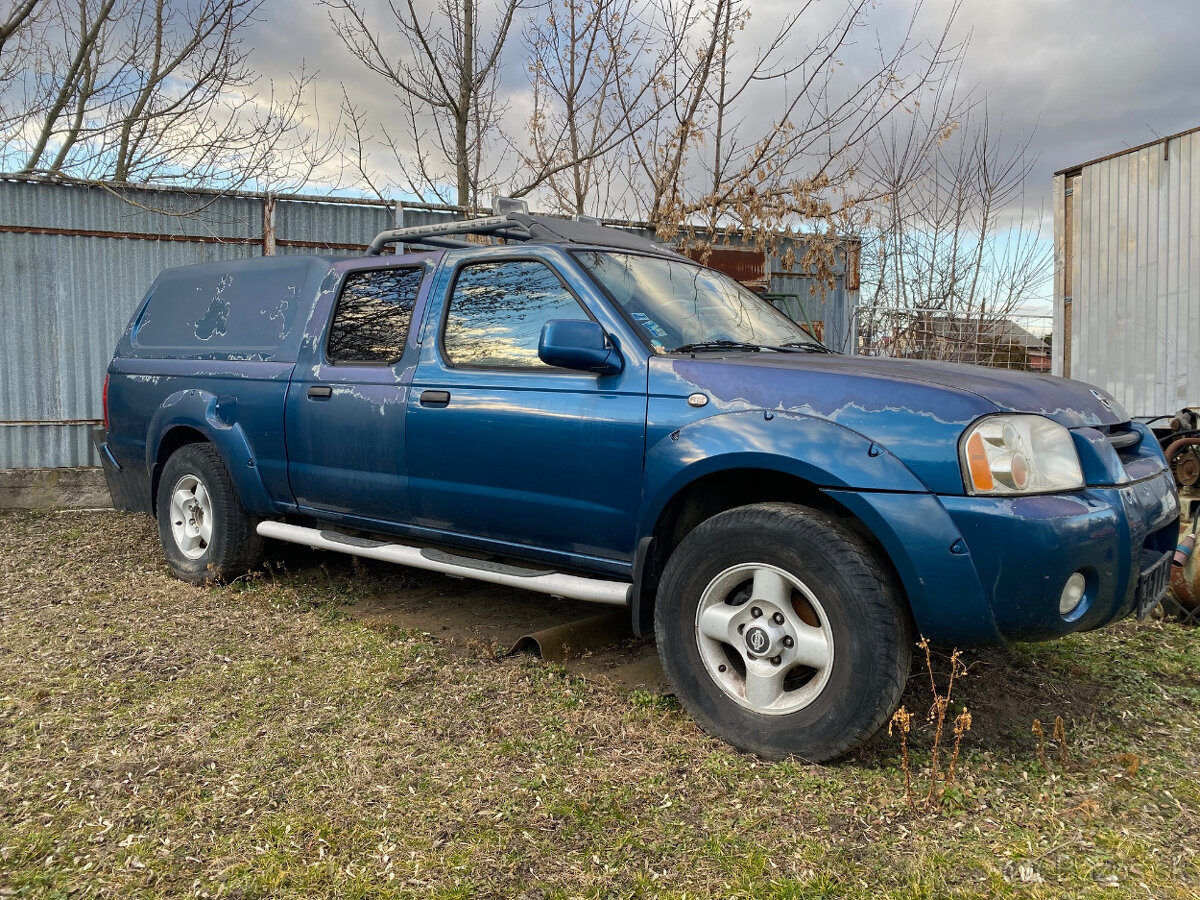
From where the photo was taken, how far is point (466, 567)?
392 cm

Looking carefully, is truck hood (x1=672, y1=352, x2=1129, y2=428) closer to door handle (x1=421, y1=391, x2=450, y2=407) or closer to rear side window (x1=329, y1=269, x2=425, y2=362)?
door handle (x1=421, y1=391, x2=450, y2=407)

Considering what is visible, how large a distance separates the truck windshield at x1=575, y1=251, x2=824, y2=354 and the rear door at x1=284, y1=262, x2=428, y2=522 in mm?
1052

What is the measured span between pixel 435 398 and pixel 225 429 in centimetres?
169

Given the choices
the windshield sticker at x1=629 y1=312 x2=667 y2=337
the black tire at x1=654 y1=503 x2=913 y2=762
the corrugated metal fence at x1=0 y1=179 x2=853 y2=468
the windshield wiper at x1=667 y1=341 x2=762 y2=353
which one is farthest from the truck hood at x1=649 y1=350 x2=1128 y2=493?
the corrugated metal fence at x1=0 y1=179 x2=853 y2=468

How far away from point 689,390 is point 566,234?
63.9 inches

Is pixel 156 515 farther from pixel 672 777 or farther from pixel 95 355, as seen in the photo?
pixel 672 777

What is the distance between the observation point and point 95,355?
308 inches

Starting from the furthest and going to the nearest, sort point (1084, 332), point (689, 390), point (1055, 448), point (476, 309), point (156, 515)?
point (1084, 332) < point (156, 515) < point (476, 309) < point (689, 390) < point (1055, 448)

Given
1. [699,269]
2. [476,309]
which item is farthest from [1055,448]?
[476,309]

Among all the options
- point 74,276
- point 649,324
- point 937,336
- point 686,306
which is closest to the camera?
point 649,324

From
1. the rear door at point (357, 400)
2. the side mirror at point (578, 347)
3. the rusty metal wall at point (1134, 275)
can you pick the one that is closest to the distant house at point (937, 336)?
the rusty metal wall at point (1134, 275)

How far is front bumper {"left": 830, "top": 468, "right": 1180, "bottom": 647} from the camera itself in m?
2.62

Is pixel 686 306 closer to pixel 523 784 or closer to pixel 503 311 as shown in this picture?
pixel 503 311

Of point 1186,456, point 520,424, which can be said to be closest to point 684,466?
point 520,424
